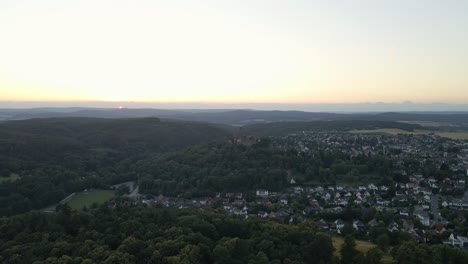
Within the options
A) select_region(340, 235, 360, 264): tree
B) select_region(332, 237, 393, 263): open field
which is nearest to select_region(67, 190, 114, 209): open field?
select_region(332, 237, 393, 263): open field

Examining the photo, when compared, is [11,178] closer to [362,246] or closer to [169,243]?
[169,243]

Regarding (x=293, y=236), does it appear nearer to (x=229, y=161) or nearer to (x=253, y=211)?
(x=253, y=211)

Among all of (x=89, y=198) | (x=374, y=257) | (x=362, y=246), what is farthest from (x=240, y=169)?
(x=374, y=257)

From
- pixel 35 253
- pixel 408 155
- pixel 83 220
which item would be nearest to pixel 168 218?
pixel 83 220

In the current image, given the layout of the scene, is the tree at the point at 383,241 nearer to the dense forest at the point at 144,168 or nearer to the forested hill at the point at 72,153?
the dense forest at the point at 144,168

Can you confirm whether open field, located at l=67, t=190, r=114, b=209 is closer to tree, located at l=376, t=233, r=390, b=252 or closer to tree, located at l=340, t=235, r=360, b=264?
tree, located at l=340, t=235, r=360, b=264
